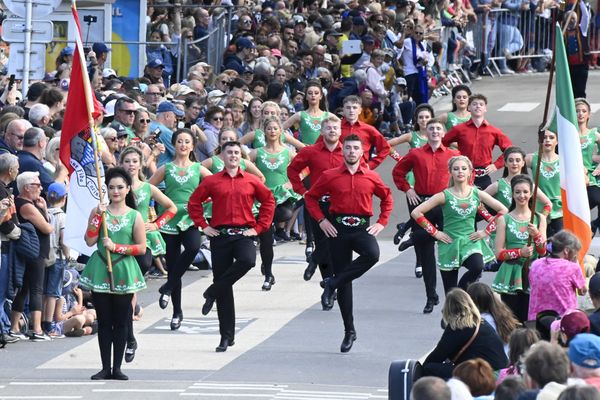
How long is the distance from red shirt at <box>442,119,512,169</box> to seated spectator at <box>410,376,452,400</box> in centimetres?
1158

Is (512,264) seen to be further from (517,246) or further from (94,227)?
(94,227)

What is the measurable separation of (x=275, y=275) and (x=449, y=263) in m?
3.81

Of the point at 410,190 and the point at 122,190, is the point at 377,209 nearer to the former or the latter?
the point at 410,190

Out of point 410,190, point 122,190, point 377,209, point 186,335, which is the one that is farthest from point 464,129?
point 122,190

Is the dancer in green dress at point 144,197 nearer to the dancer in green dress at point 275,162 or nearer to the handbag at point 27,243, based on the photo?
the handbag at point 27,243

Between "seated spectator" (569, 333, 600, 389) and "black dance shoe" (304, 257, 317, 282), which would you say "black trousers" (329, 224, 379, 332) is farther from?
"seated spectator" (569, 333, 600, 389)

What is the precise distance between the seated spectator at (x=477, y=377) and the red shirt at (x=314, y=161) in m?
7.90

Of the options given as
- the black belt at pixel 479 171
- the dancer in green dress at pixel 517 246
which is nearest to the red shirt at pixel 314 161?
the black belt at pixel 479 171

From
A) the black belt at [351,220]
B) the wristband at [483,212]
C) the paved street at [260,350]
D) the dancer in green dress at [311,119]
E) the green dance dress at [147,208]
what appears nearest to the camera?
the paved street at [260,350]

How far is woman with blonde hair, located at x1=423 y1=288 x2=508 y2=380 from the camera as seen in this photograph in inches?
471

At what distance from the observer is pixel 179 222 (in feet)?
56.3

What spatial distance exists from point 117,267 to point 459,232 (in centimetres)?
382

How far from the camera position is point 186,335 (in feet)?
54.4

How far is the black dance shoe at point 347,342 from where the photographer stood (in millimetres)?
15648
